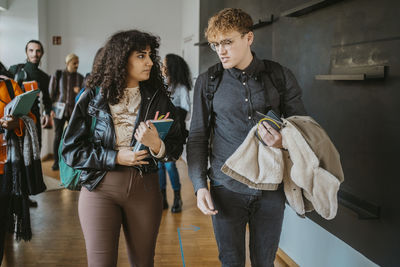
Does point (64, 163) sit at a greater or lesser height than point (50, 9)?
lesser

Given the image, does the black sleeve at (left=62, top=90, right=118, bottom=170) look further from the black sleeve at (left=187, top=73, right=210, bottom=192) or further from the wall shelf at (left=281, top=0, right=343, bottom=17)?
the wall shelf at (left=281, top=0, right=343, bottom=17)

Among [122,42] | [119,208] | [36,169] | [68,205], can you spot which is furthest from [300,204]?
[68,205]

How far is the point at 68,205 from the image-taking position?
4766 millimetres

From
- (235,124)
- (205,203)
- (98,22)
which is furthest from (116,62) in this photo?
(98,22)

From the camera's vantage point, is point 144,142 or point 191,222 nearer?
point 144,142

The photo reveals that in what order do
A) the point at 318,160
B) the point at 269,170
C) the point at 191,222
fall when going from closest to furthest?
the point at 318,160, the point at 269,170, the point at 191,222

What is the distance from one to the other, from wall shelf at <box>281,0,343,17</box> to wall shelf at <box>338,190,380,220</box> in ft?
3.66

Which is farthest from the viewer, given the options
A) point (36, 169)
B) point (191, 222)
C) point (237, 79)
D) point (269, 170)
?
point (191, 222)

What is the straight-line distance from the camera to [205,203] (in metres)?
1.73

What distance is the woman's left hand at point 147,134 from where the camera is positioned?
172 cm

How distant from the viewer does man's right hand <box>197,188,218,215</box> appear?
171cm

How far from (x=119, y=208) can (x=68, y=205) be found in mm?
3130

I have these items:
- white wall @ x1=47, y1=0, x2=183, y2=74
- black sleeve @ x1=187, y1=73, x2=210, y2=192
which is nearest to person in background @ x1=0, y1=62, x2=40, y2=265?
black sleeve @ x1=187, y1=73, x2=210, y2=192

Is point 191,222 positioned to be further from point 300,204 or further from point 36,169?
point 300,204
